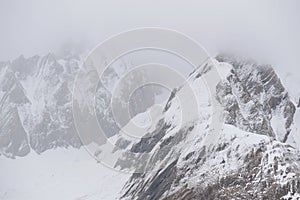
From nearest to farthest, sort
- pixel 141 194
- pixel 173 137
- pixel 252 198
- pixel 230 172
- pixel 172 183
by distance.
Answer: pixel 252 198 → pixel 230 172 → pixel 172 183 → pixel 141 194 → pixel 173 137

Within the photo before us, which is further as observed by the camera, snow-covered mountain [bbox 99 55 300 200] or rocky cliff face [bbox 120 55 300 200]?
snow-covered mountain [bbox 99 55 300 200]

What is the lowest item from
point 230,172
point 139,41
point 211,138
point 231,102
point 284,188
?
point 284,188

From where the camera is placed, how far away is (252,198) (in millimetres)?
126500

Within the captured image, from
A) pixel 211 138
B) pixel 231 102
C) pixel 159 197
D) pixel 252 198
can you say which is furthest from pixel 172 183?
pixel 231 102

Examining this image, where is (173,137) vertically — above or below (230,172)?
above

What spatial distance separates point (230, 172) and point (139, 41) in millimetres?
36927

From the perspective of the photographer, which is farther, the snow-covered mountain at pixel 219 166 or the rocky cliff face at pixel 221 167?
the snow-covered mountain at pixel 219 166

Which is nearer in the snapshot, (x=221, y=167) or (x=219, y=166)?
(x=221, y=167)

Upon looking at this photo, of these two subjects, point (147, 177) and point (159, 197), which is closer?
point (159, 197)

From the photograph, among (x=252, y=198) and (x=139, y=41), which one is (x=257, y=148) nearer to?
(x=252, y=198)

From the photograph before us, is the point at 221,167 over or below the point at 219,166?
below

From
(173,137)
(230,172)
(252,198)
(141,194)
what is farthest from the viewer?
(173,137)

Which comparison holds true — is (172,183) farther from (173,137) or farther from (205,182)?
(173,137)

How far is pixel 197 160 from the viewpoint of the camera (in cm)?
14950
